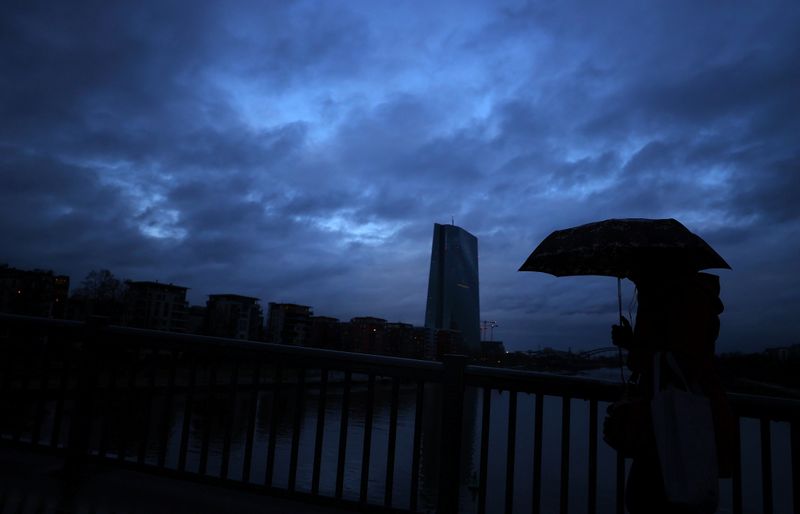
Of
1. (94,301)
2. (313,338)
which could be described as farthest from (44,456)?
(313,338)

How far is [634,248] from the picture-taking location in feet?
8.81

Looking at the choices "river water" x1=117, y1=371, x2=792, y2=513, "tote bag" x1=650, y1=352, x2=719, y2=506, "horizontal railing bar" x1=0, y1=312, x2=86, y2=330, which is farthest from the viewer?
"river water" x1=117, y1=371, x2=792, y2=513

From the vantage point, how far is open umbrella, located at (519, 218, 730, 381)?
8.48ft

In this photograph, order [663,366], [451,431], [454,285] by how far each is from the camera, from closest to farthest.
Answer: [663,366] → [451,431] → [454,285]

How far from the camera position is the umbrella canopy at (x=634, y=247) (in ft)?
8.48

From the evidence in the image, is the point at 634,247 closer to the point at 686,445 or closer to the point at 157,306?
the point at 686,445

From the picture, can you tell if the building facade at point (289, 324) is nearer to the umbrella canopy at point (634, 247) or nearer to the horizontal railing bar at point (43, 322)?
the horizontal railing bar at point (43, 322)

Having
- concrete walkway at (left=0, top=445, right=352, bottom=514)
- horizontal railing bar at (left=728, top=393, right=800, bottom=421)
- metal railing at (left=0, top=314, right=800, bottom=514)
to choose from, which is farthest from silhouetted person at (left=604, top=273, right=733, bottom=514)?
concrete walkway at (left=0, top=445, right=352, bottom=514)

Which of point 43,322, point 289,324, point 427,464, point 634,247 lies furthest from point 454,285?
point 634,247

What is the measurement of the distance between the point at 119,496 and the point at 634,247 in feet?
10.9

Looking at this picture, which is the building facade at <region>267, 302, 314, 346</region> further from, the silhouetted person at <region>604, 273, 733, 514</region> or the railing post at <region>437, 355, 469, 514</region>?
the silhouetted person at <region>604, 273, 733, 514</region>

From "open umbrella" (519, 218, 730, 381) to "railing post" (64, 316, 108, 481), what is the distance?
3121 mm

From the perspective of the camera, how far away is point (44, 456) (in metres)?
3.68

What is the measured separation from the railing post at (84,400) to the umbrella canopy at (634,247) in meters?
3.12
